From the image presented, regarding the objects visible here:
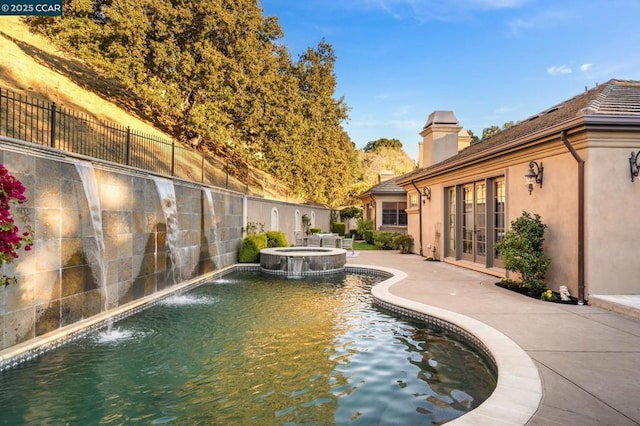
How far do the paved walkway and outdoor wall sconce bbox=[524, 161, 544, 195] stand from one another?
2.67 metres

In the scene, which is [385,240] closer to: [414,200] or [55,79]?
[414,200]

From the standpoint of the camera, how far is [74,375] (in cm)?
459

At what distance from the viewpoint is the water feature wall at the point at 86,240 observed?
536 cm

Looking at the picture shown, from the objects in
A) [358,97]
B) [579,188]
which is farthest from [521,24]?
[358,97]

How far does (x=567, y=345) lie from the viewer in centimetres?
487

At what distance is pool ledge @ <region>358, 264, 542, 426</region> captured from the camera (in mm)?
3068

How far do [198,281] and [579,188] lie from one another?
32.7ft

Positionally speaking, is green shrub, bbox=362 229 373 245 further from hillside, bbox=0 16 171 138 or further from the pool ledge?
the pool ledge

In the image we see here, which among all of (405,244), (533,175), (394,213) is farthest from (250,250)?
(394,213)

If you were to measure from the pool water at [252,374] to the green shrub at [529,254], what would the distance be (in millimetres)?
3263

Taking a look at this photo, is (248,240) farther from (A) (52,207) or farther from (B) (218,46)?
(B) (218,46)

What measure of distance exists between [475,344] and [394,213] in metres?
21.4

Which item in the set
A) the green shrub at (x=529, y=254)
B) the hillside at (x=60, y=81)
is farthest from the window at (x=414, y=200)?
the green shrub at (x=529, y=254)

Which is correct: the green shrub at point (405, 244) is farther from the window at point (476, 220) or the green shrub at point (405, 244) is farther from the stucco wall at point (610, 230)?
the stucco wall at point (610, 230)
